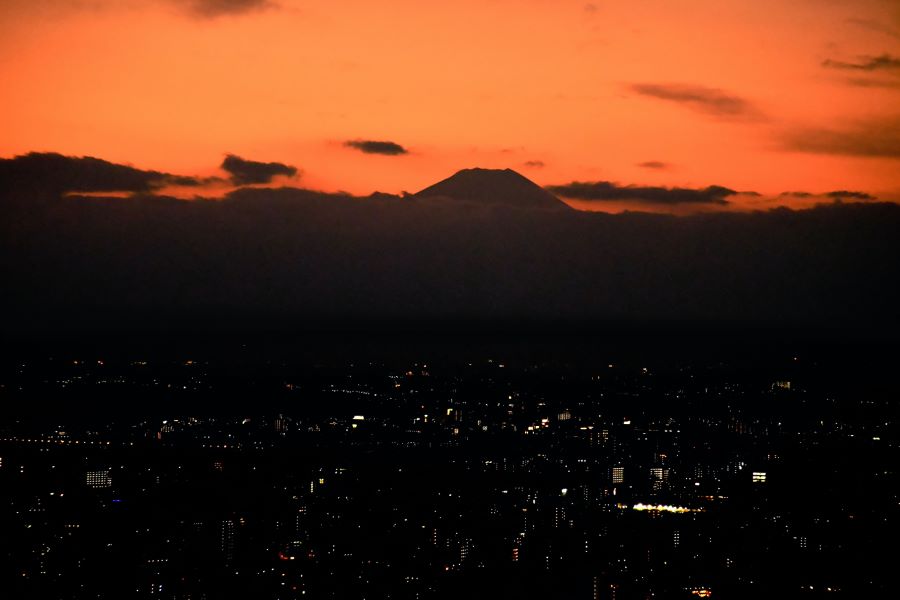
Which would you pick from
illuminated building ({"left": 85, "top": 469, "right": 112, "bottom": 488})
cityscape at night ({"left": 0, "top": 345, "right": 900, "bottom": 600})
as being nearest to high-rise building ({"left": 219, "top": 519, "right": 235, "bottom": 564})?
cityscape at night ({"left": 0, "top": 345, "right": 900, "bottom": 600})

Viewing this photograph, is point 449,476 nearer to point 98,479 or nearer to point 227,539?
point 98,479

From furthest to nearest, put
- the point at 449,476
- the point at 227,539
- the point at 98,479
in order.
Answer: the point at 449,476, the point at 98,479, the point at 227,539

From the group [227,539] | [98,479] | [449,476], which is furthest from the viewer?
[449,476]

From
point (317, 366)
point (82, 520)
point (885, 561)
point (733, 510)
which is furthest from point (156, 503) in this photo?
point (317, 366)

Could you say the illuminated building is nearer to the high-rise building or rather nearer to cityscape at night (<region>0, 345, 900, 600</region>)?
cityscape at night (<region>0, 345, 900, 600</region>)

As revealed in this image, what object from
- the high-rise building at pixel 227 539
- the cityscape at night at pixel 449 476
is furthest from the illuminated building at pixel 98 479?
the high-rise building at pixel 227 539

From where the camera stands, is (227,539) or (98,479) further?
(98,479)

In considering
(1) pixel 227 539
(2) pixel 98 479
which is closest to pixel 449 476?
(2) pixel 98 479

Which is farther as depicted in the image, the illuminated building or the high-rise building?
the illuminated building
